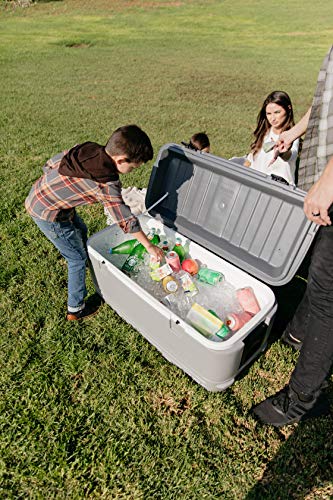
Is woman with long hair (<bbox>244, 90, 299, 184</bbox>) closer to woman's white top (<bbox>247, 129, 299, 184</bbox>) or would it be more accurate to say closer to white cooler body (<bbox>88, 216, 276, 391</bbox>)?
woman's white top (<bbox>247, 129, 299, 184</bbox>)

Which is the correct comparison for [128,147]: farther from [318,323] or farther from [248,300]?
[318,323]

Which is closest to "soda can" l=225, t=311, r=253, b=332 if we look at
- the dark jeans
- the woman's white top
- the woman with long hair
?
the dark jeans

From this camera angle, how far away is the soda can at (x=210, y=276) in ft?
7.27

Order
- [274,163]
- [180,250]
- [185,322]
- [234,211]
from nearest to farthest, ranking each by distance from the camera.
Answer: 1. [185,322]
2. [234,211]
3. [180,250]
4. [274,163]

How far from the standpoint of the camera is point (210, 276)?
7.30 feet

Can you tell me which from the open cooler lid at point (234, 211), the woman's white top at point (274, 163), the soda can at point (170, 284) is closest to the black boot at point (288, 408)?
the open cooler lid at point (234, 211)

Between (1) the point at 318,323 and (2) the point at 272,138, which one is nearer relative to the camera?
(1) the point at 318,323

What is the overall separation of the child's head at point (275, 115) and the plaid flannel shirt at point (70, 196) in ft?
5.94

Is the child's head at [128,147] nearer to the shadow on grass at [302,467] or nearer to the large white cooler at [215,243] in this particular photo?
the large white cooler at [215,243]

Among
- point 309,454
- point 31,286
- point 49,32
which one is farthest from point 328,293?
point 49,32

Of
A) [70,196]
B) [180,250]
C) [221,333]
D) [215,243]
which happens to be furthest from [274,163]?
[70,196]

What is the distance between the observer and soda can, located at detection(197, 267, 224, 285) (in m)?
2.21

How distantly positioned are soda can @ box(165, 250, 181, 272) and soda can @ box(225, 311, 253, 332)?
48 cm

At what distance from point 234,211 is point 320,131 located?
2.64 feet
